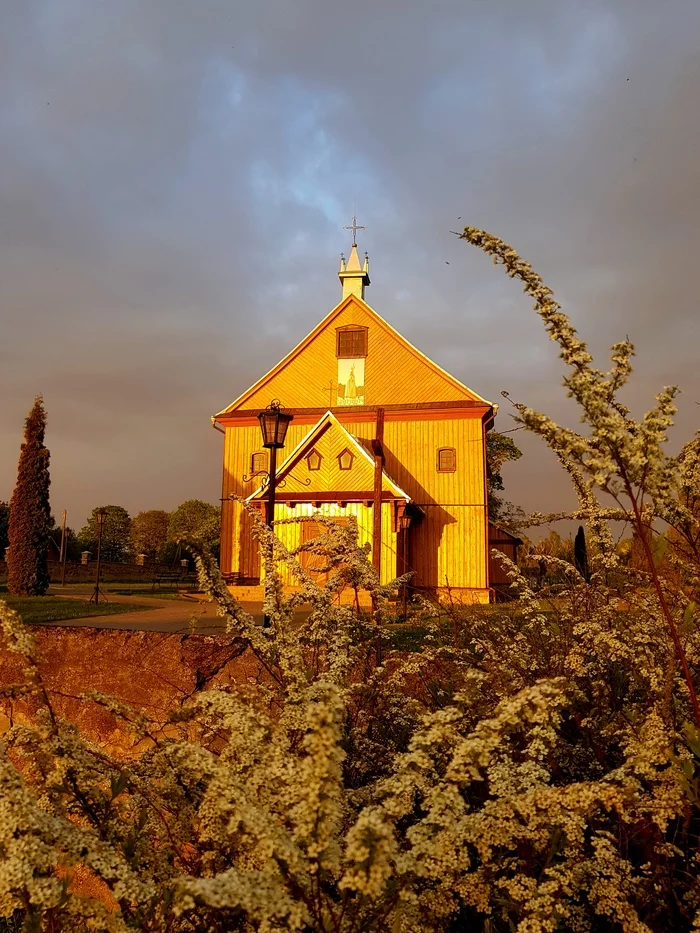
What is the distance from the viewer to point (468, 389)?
22297 millimetres

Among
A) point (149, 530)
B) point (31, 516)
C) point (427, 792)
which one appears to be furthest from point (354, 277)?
point (149, 530)

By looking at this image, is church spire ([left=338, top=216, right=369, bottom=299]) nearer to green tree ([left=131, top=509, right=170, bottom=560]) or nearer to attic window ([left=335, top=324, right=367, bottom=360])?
attic window ([left=335, top=324, right=367, bottom=360])

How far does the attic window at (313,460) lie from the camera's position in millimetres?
20203

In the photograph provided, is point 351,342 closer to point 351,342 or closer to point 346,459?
point 351,342

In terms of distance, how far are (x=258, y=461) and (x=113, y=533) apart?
209 feet

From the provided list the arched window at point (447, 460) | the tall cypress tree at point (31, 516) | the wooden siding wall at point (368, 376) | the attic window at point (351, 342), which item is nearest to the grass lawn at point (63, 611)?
the tall cypress tree at point (31, 516)

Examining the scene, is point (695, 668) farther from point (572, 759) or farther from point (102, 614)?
point (102, 614)

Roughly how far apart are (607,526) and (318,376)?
20641 millimetres

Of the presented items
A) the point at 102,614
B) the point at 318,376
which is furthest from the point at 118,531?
the point at 102,614

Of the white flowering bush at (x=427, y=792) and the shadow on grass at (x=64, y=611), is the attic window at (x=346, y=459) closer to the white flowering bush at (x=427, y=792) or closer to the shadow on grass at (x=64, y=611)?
the shadow on grass at (x=64, y=611)

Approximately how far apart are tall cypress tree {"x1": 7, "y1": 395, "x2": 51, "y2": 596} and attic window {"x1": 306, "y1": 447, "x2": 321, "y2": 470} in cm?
1031

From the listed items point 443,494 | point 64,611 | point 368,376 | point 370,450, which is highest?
point 368,376

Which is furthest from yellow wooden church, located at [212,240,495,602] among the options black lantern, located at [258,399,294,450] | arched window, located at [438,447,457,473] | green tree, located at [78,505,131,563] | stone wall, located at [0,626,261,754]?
green tree, located at [78,505,131,563]

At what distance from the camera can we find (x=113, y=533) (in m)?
80.4
